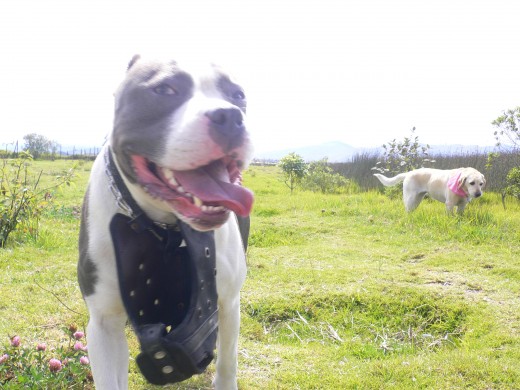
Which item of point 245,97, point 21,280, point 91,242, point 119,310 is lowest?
point 21,280

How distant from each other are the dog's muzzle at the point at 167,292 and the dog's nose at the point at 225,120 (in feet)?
1.24

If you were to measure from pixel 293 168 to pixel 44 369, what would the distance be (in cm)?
1238

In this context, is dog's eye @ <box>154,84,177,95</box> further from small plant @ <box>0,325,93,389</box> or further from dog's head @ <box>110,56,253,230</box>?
small plant @ <box>0,325,93,389</box>

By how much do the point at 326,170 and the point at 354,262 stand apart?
35.4ft

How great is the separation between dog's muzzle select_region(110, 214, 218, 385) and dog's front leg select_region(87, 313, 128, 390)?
0.47 ft

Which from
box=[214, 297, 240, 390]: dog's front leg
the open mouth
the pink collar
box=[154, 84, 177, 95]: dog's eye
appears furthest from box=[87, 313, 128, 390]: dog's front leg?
the pink collar

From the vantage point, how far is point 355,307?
355 centimetres

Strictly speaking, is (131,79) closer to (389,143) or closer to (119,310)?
(119,310)

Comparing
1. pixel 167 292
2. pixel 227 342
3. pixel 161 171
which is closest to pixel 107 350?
pixel 167 292

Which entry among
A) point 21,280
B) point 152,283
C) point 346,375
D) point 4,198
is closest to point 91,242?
point 152,283

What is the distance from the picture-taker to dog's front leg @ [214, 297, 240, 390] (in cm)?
190

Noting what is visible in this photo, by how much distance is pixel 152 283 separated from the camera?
1.60m

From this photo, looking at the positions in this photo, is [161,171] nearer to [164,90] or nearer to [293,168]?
[164,90]

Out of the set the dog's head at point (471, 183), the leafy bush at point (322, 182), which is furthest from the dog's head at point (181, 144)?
the leafy bush at point (322, 182)
